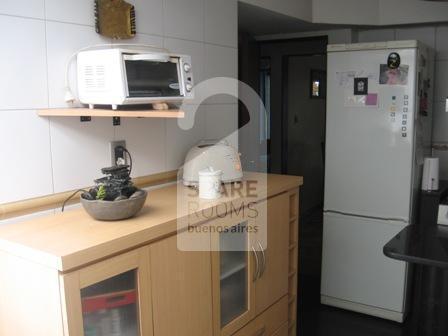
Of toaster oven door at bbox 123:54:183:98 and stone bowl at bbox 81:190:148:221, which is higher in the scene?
toaster oven door at bbox 123:54:183:98

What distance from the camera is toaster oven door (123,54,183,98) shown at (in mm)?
1452

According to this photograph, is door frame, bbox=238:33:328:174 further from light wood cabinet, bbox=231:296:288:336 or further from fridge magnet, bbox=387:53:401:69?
light wood cabinet, bbox=231:296:288:336

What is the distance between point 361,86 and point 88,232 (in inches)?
81.8

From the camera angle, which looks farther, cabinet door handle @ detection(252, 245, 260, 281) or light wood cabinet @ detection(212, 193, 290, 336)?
cabinet door handle @ detection(252, 245, 260, 281)

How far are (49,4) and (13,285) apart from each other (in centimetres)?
92

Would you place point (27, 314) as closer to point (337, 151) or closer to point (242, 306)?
point (242, 306)

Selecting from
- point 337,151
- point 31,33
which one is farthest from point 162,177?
point 337,151

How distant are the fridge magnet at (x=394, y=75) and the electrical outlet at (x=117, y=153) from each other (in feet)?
5.65

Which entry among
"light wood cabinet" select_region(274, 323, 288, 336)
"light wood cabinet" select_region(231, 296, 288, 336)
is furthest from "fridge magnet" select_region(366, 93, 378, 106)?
"light wood cabinet" select_region(274, 323, 288, 336)

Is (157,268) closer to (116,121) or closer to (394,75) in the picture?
(116,121)

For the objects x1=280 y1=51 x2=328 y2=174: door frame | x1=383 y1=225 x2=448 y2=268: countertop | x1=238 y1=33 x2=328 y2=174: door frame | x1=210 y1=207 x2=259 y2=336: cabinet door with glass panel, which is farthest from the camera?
x1=280 y1=51 x2=328 y2=174: door frame

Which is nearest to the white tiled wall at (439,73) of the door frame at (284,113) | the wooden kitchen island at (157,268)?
the door frame at (284,113)

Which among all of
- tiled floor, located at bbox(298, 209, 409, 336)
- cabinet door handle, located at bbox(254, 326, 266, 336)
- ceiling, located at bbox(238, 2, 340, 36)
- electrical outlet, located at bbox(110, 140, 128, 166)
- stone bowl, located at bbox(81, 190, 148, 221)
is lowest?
tiled floor, located at bbox(298, 209, 409, 336)

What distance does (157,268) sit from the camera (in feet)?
4.61
